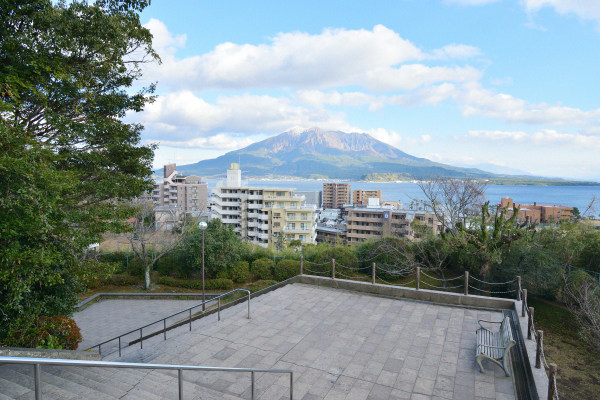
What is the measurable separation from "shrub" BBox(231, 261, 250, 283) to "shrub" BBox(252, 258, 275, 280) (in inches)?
17.3

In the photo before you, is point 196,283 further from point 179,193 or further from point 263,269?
point 179,193

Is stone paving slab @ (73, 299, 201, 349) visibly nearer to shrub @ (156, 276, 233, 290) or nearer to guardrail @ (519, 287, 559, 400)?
shrub @ (156, 276, 233, 290)

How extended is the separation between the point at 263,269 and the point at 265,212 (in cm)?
4025

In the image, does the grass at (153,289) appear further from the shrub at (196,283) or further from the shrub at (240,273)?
the shrub at (240,273)

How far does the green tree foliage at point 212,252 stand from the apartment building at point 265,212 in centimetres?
2861

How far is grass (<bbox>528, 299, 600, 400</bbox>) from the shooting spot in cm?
913

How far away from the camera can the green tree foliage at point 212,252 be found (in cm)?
1989

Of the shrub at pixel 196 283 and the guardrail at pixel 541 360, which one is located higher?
the guardrail at pixel 541 360

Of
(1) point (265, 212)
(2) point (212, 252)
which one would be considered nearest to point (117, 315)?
(2) point (212, 252)

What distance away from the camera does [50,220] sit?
7.37 meters

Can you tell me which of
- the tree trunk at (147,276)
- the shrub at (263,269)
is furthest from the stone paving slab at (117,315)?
the shrub at (263,269)

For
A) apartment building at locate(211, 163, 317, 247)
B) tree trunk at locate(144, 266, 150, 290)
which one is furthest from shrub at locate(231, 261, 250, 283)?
apartment building at locate(211, 163, 317, 247)

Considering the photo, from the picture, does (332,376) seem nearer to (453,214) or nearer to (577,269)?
(577,269)

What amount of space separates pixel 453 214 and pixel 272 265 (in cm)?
1196
